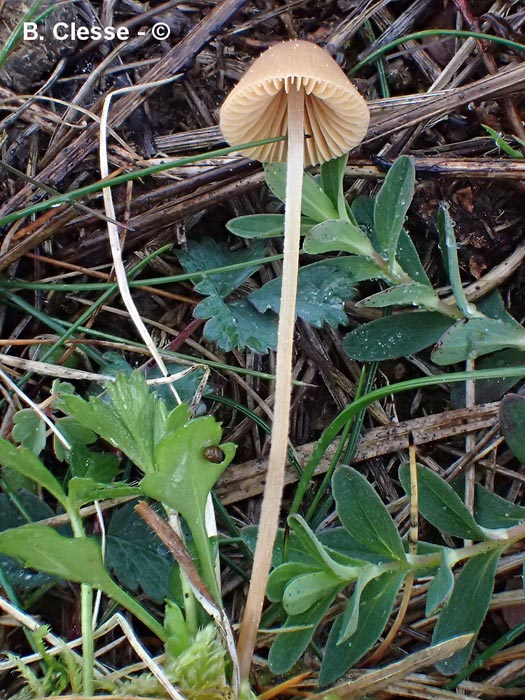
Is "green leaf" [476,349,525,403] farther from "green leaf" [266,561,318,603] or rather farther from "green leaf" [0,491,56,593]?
"green leaf" [0,491,56,593]

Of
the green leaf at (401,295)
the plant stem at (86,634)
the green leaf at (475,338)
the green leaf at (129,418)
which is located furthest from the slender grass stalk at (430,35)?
the plant stem at (86,634)

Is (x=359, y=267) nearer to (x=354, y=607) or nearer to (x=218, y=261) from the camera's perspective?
(x=218, y=261)

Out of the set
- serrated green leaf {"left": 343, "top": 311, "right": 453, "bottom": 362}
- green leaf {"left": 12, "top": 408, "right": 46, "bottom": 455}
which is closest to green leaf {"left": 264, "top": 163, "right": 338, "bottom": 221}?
serrated green leaf {"left": 343, "top": 311, "right": 453, "bottom": 362}

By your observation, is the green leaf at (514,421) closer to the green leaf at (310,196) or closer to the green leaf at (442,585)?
the green leaf at (442,585)

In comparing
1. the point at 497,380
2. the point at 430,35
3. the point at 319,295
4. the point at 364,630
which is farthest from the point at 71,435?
the point at 430,35

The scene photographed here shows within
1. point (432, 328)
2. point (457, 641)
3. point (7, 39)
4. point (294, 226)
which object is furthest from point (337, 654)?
point (7, 39)

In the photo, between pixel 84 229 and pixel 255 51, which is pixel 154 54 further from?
pixel 84 229
